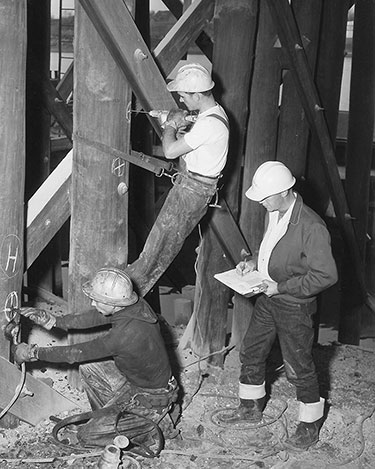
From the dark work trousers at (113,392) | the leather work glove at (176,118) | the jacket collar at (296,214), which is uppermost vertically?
the leather work glove at (176,118)

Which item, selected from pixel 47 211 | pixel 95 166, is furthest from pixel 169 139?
pixel 47 211

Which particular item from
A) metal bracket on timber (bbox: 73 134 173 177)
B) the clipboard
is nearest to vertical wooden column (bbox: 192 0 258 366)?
the clipboard

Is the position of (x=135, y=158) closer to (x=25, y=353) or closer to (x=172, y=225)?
(x=172, y=225)

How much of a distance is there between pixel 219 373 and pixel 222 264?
87 cm

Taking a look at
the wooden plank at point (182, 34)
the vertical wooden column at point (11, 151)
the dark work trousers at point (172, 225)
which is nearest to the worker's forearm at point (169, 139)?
the dark work trousers at point (172, 225)

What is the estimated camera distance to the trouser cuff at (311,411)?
5.41m

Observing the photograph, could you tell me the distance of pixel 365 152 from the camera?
7824mm

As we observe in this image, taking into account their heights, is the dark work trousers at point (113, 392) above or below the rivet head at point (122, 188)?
below

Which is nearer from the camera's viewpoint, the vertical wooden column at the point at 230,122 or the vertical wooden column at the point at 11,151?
the vertical wooden column at the point at 11,151

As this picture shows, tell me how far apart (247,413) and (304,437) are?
0.50 meters

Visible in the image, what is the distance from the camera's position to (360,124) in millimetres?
7797

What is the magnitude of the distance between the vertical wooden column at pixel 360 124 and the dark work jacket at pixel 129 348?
3073mm

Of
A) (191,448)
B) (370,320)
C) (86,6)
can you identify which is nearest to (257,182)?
(86,6)

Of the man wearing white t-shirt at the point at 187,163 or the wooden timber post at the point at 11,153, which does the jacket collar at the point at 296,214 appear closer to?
the man wearing white t-shirt at the point at 187,163
